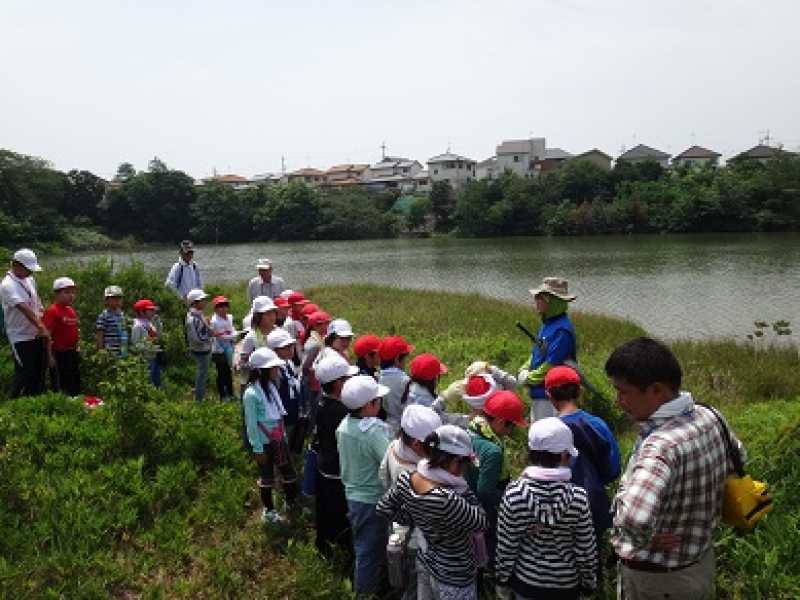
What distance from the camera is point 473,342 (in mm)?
10953

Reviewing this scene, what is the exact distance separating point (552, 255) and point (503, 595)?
36.3m

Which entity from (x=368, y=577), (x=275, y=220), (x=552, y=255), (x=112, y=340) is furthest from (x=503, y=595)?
(x=275, y=220)

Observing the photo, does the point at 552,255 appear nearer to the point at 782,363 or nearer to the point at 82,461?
the point at 782,363

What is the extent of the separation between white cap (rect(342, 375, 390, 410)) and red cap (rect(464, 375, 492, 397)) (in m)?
0.67

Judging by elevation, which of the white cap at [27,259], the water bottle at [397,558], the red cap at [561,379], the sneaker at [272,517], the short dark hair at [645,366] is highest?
A: the white cap at [27,259]

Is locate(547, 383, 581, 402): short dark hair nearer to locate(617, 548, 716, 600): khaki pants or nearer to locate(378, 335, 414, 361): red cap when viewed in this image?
locate(617, 548, 716, 600): khaki pants

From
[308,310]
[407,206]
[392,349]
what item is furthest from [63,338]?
[407,206]

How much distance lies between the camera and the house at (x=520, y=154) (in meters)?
91.6

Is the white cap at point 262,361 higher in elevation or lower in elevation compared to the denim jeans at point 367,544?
higher

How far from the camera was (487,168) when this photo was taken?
3760 inches

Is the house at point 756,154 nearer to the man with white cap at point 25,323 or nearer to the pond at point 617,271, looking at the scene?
the pond at point 617,271

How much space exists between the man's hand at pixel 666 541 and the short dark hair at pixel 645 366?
1.92 feet

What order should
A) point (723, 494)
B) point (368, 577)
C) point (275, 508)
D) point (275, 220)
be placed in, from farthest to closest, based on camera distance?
point (275, 220)
point (275, 508)
point (368, 577)
point (723, 494)

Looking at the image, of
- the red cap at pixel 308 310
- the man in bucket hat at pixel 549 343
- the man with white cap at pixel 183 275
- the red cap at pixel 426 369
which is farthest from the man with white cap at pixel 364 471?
the man with white cap at pixel 183 275
